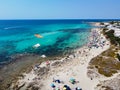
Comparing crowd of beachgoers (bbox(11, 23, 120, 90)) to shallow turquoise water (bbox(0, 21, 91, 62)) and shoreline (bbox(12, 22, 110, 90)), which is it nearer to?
shoreline (bbox(12, 22, 110, 90))

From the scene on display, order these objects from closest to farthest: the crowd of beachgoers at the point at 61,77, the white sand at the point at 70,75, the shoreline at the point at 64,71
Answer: the crowd of beachgoers at the point at 61,77, the white sand at the point at 70,75, the shoreline at the point at 64,71

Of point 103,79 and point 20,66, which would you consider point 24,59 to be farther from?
point 103,79

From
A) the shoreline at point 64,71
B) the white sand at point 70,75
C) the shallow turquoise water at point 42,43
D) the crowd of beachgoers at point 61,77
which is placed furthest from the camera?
the shallow turquoise water at point 42,43

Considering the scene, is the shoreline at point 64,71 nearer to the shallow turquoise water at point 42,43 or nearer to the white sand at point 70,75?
the white sand at point 70,75

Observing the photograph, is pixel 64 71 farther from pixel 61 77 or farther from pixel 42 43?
pixel 42 43

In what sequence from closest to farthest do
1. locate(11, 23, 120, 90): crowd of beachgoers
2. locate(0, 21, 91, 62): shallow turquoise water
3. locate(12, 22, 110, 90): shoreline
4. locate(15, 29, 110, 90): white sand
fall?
1. locate(11, 23, 120, 90): crowd of beachgoers
2. locate(15, 29, 110, 90): white sand
3. locate(12, 22, 110, 90): shoreline
4. locate(0, 21, 91, 62): shallow turquoise water

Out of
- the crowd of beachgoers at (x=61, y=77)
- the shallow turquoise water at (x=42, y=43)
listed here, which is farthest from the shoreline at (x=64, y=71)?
the shallow turquoise water at (x=42, y=43)

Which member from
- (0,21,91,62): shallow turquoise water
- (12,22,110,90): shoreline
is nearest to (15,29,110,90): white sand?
(12,22,110,90): shoreline

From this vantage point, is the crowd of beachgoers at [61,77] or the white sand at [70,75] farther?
the white sand at [70,75]

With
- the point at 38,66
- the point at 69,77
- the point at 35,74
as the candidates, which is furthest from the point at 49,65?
the point at 69,77

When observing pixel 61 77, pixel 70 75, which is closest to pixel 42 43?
pixel 70 75

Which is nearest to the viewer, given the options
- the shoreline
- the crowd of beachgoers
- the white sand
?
the crowd of beachgoers
